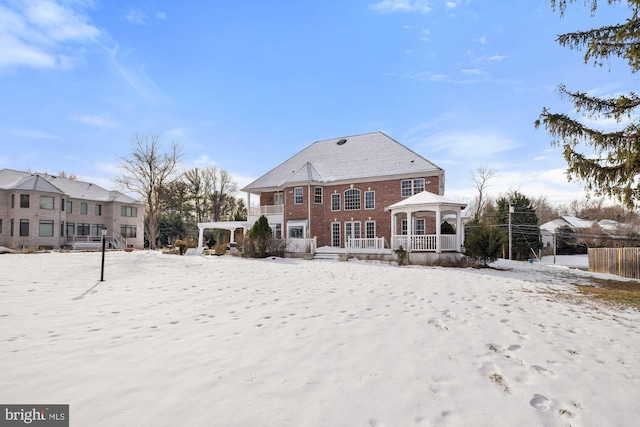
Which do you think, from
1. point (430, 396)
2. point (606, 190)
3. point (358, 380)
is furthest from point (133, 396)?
point (606, 190)

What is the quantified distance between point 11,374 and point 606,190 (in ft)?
38.4

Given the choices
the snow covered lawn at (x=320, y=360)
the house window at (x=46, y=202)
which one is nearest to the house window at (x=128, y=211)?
the house window at (x=46, y=202)

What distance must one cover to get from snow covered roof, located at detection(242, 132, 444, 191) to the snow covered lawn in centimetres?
1760

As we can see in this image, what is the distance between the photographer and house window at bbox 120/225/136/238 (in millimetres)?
39781

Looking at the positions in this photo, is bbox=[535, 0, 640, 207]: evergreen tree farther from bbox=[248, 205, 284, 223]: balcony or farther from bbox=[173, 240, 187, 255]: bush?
bbox=[173, 240, 187, 255]: bush

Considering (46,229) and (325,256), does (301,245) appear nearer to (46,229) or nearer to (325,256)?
(325,256)

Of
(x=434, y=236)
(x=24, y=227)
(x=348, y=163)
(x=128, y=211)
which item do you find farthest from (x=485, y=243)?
(x=128, y=211)

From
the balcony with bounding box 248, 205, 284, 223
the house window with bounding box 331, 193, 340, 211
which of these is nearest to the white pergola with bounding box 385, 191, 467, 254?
the house window with bounding box 331, 193, 340, 211

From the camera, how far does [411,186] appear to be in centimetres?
2378

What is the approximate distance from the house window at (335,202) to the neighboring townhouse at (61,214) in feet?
82.8

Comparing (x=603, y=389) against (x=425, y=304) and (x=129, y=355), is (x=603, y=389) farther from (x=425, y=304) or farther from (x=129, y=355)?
(x=129, y=355)

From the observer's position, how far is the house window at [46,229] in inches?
1252

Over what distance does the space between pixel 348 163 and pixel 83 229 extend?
97.7ft

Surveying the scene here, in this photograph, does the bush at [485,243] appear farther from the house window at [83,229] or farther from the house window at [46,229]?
the house window at [83,229]
